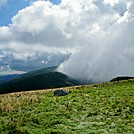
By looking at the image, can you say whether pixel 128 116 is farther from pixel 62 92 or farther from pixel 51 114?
pixel 62 92

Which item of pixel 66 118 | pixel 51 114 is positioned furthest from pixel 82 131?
pixel 51 114

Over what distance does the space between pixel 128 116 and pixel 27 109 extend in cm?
1099

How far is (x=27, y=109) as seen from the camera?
31844 millimetres

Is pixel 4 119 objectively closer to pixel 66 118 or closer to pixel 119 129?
pixel 66 118

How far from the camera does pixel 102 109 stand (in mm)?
30062

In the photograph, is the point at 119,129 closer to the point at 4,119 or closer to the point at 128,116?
the point at 128,116

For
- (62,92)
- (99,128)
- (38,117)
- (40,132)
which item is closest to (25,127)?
(40,132)

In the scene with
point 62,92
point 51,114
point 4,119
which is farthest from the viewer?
point 62,92

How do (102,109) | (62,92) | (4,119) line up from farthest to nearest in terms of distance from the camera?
(62,92) → (102,109) → (4,119)

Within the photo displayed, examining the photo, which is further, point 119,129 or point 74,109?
point 74,109

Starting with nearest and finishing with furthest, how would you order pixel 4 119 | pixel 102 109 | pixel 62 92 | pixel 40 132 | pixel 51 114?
pixel 40 132, pixel 4 119, pixel 51 114, pixel 102 109, pixel 62 92

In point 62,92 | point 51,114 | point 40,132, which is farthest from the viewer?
point 62,92

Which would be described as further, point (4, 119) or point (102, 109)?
point (102, 109)

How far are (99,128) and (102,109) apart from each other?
7.73m
